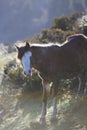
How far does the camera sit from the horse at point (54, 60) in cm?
1168

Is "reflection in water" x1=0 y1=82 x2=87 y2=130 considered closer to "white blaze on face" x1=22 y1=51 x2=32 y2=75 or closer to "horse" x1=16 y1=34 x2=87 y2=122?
"horse" x1=16 y1=34 x2=87 y2=122

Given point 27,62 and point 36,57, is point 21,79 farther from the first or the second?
point 27,62

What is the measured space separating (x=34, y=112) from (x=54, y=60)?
1918 mm

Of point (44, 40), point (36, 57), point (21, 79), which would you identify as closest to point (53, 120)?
point (36, 57)

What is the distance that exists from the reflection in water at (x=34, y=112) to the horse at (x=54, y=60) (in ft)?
1.04

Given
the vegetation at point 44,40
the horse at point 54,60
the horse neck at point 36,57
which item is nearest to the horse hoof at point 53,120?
the horse at point 54,60

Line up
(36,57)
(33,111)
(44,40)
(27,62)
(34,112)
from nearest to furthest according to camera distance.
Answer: (27,62)
(36,57)
(34,112)
(33,111)
(44,40)

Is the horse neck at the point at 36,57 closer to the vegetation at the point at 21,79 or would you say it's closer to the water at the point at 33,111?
the water at the point at 33,111

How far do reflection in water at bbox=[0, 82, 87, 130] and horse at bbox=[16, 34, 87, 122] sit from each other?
32cm

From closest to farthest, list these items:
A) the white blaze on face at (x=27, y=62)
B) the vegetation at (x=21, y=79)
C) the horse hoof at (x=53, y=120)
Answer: the white blaze on face at (x=27, y=62) → the horse hoof at (x=53, y=120) → the vegetation at (x=21, y=79)

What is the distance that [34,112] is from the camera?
520 inches

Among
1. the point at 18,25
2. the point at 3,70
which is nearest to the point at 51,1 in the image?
the point at 18,25

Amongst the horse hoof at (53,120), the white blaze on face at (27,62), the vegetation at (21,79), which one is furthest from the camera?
the vegetation at (21,79)

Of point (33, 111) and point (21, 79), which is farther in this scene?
point (21, 79)
